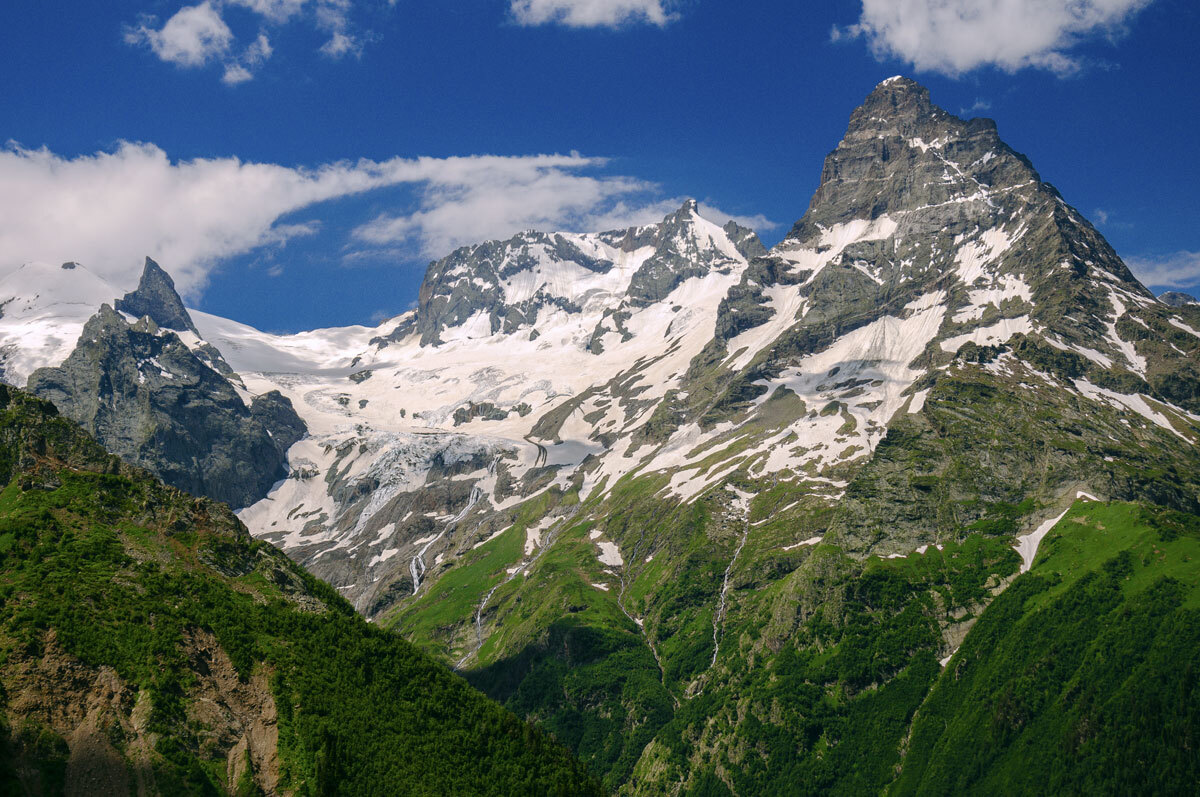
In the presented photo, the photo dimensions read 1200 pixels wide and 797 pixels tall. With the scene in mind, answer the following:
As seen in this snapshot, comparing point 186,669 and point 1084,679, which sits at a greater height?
point 186,669

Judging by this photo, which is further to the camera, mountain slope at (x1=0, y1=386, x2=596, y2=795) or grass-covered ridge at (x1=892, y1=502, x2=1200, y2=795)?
grass-covered ridge at (x1=892, y1=502, x2=1200, y2=795)

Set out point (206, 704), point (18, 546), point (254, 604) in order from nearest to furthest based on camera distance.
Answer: point (206, 704), point (18, 546), point (254, 604)

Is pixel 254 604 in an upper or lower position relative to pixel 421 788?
upper

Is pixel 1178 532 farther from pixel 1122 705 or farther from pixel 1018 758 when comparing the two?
pixel 1018 758

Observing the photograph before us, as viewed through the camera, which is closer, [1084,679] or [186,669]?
[186,669]

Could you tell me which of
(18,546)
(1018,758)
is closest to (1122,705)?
(1018,758)

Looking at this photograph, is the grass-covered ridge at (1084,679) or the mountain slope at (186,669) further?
the grass-covered ridge at (1084,679)

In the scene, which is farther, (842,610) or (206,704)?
(842,610)

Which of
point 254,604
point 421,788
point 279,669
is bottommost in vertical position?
point 421,788
